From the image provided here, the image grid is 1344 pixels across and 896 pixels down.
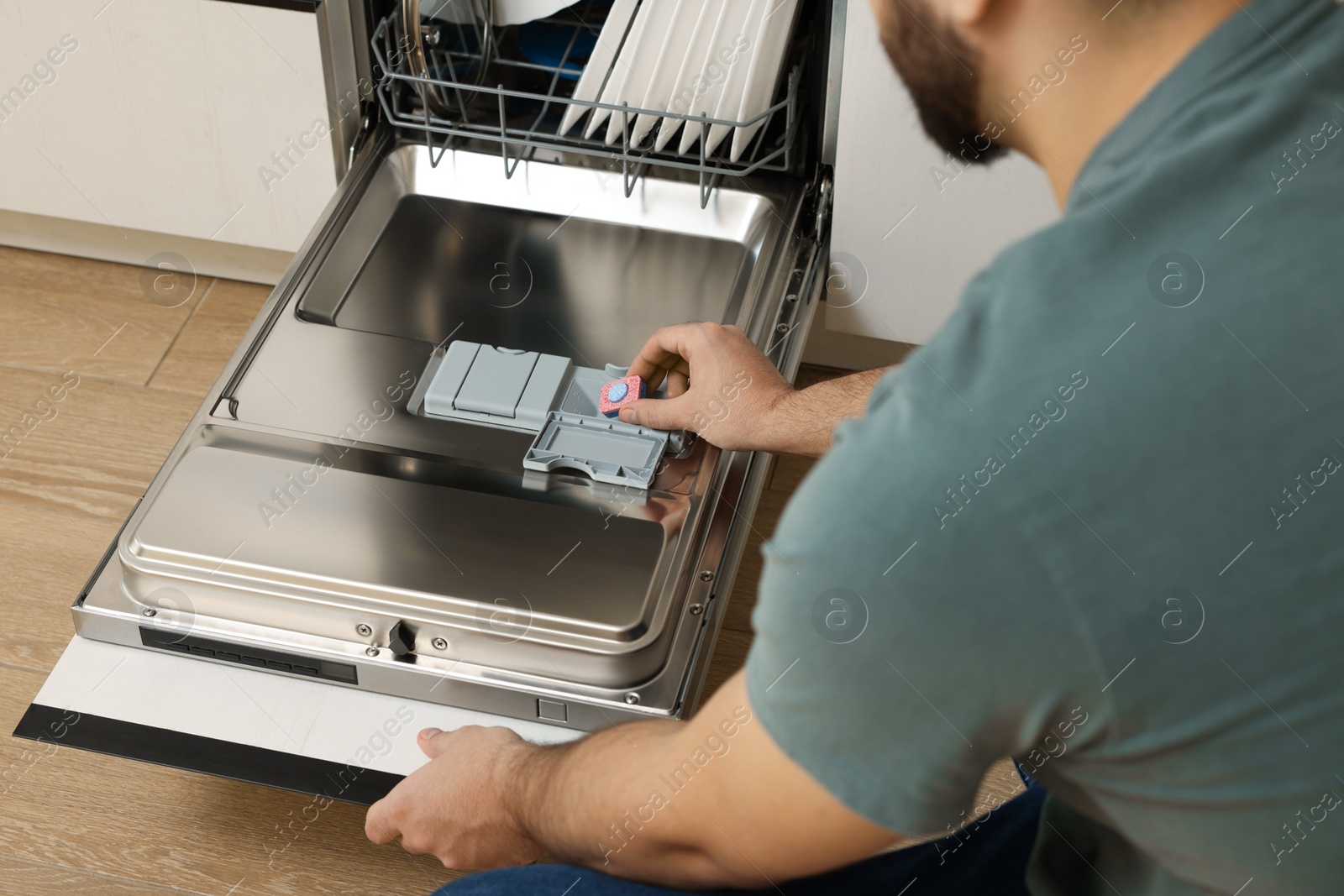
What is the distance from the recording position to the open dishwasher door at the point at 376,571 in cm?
92

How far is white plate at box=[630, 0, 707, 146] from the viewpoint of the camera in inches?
48.0

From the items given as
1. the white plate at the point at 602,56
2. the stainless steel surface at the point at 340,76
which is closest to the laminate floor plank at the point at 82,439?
the stainless steel surface at the point at 340,76

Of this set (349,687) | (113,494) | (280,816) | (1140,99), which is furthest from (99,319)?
(1140,99)

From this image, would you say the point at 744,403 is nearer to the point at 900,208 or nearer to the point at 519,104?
the point at 900,208

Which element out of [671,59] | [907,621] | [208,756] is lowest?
[208,756]

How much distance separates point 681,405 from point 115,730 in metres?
0.48

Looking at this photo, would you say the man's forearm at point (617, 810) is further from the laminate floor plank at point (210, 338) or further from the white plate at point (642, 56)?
the laminate floor plank at point (210, 338)

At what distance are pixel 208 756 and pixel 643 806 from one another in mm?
390

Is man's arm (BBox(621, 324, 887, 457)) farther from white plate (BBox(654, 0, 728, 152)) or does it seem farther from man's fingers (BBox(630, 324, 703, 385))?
white plate (BBox(654, 0, 728, 152))

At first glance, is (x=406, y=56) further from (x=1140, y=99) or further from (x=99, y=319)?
(x=1140, y=99)

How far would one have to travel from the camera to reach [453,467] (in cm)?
104

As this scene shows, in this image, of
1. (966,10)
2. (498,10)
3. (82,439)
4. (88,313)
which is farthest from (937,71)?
(88,313)

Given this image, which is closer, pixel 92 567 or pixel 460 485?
pixel 460 485

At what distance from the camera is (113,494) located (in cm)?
143
